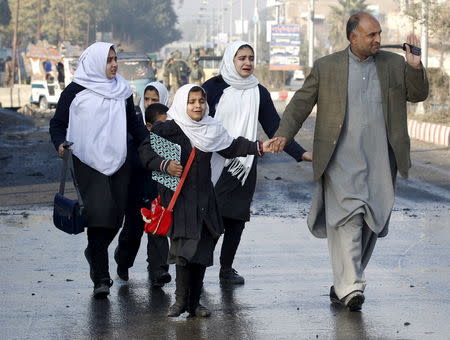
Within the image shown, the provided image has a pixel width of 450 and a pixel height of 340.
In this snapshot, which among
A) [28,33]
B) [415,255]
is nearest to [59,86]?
[415,255]

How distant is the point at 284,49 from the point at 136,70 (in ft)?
68.1

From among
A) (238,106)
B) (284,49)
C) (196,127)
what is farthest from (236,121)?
(284,49)

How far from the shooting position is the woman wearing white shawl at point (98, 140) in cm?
738

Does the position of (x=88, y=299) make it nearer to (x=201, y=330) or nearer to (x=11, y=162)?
(x=201, y=330)

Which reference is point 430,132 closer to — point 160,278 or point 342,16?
point 160,278

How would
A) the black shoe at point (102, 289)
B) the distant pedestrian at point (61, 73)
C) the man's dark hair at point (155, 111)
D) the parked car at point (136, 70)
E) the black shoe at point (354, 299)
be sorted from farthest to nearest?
the distant pedestrian at point (61, 73)
the parked car at point (136, 70)
the man's dark hair at point (155, 111)
the black shoe at point (102, 289)
the black shoe at point (354, 299)

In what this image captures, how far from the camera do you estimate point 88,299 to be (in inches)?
287

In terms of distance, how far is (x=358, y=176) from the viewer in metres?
6.77

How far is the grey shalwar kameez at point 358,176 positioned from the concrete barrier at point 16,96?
120ft

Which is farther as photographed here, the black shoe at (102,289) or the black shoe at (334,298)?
the black shoe at (102,289)

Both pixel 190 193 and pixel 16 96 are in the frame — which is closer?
pixel 190 193

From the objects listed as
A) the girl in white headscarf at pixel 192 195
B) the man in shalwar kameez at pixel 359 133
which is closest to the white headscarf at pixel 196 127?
the girl in white headscarf at pixel 192 195

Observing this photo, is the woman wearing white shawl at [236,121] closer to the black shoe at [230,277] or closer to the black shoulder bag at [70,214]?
the black shoe at [230,277]

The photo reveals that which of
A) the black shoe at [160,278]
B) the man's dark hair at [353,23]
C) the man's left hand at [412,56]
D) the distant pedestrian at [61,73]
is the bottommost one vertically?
the distant pedestrian at [61,73]
